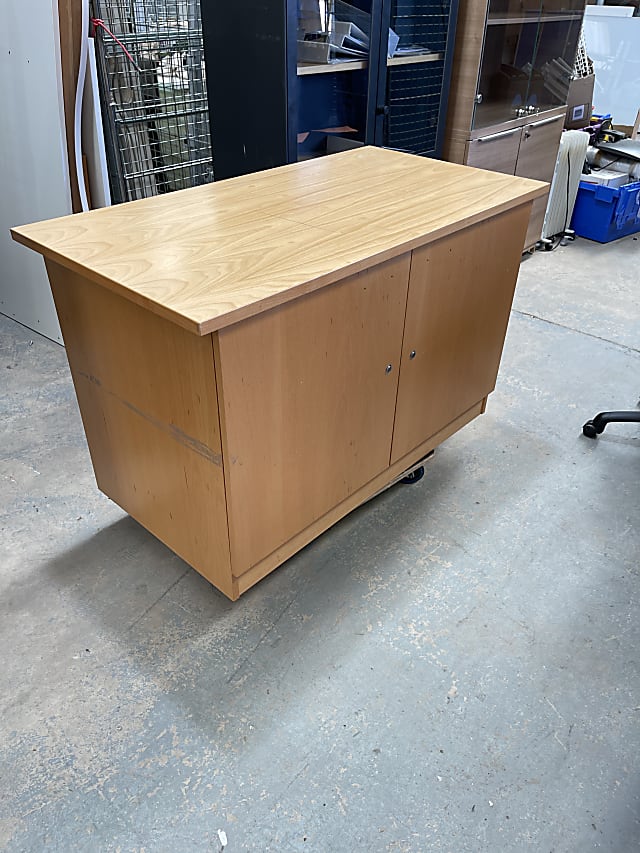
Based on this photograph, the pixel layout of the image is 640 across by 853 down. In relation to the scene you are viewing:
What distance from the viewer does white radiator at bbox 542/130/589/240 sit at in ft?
11.3

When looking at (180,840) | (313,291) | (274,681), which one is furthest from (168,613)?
(313,291)

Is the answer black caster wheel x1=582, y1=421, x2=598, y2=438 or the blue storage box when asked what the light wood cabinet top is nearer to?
black caster wheel x1=582, y1=421, x2=598, y2=438

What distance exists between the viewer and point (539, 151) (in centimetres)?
324

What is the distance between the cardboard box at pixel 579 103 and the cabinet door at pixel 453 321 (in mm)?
2681

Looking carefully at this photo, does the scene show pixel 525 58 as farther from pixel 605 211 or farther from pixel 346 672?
pixel 346 672

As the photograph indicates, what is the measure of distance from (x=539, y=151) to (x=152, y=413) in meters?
2.76

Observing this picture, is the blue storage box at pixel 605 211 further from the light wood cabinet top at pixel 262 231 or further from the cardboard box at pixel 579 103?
the light wood cabinet top at pixel 262 231

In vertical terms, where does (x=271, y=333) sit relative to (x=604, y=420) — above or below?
above

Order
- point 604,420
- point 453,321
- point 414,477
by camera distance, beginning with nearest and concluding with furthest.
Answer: point 453,321 → point 414,477 → point 604,420

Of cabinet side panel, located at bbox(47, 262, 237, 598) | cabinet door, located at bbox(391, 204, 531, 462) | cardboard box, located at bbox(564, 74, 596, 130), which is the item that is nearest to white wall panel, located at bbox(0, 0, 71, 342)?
cabinet side panel, located at bbox(47, 262, 237, 598)

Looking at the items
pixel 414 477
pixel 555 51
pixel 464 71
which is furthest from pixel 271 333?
pixel 555 51

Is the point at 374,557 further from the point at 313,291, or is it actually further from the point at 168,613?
the point at 313,291

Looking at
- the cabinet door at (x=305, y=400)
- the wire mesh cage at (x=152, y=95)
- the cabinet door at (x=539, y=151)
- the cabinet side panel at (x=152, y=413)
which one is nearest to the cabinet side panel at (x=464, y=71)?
the cabinet door at (x=539, y=151)

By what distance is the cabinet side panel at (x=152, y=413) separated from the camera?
1.14 m
